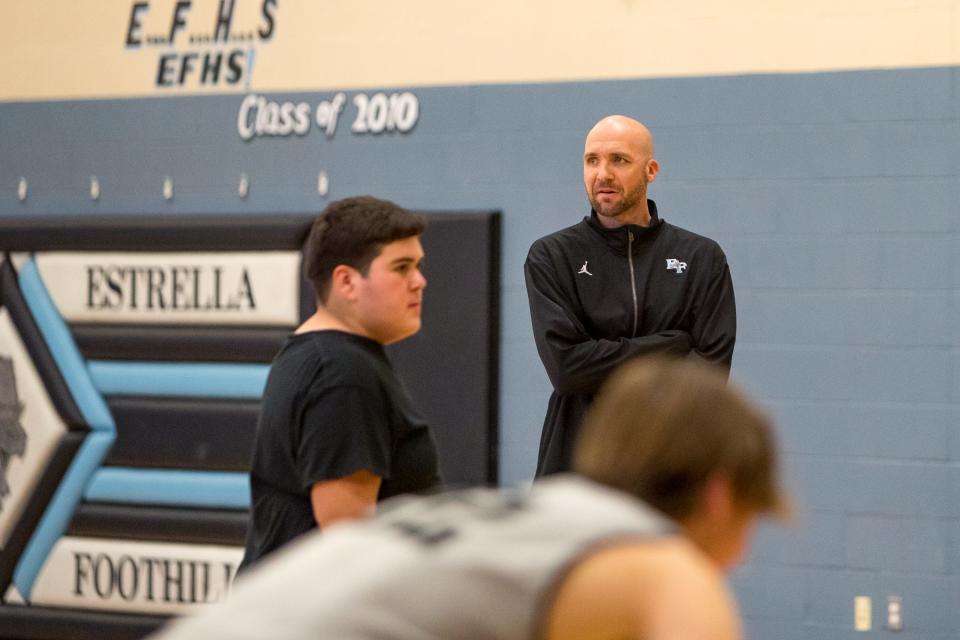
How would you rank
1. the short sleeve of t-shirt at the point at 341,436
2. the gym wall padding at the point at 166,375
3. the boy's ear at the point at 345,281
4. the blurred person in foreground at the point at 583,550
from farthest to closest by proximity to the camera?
the gym wall padding at the point at 166,375
the boy's ear at the point at 345,281
the short sleeve of t-shirt at the point at 341,436
the blurred person in foreground at the point at 583,550

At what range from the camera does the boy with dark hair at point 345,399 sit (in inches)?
92.1

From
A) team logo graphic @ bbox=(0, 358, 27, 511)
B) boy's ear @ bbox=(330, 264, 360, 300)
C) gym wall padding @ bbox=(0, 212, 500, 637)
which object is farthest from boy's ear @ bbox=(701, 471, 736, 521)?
team logo graphic @ bbox=(0, 358, 27, 511)

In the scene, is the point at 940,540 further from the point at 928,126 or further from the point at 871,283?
the point at 928,126

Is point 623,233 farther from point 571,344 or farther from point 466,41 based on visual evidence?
point 466,41

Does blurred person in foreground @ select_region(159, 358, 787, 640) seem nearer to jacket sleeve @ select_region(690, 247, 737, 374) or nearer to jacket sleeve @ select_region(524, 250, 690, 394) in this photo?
jacket sleeve @ select_region(524, 250, 690, 394)

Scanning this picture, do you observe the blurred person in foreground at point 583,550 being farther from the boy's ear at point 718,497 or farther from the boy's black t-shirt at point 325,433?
the boy's black t-shirt at point 325,433

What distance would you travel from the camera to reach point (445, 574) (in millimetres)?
1237

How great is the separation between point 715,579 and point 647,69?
397 centimetres

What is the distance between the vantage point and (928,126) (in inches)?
186

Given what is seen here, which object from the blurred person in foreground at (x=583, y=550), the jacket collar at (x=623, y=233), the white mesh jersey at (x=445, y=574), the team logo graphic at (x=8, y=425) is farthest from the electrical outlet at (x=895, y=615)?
the white mesh jersey at (x=445, y=574)

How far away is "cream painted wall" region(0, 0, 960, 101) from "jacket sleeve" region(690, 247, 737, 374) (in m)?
1.34

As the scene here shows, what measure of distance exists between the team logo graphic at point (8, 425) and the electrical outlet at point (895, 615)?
340cm

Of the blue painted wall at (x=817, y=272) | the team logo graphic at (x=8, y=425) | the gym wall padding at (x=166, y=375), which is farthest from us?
the team logo graphic at (x=8, y=425)

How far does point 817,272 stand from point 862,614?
1.18 m
